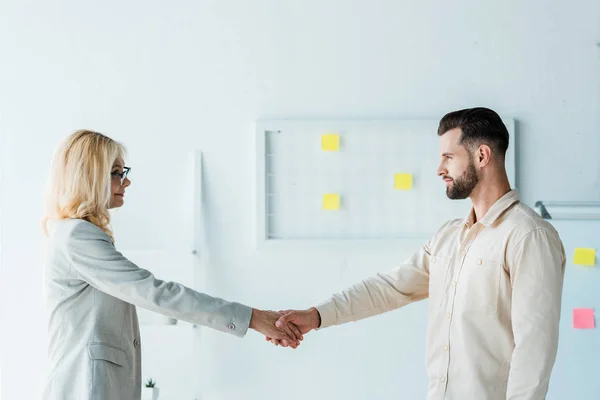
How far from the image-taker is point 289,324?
2.47 meters

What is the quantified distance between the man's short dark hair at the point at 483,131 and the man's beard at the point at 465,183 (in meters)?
0.07

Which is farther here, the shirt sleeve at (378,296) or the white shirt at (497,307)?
the shirt sleeve at (378,296)

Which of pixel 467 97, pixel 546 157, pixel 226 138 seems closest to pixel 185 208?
pixel 226 138

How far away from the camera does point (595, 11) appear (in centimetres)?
305

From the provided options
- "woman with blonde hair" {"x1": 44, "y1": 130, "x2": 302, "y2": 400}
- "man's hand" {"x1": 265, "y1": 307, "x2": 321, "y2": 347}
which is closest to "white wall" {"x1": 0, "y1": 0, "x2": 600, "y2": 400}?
"man's hand" {"x1": 265, "y1": 307, "x2": 321, "y2": 347}

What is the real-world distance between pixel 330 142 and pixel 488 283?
4.09ft

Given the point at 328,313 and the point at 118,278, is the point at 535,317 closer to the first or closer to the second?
the point at 328,313

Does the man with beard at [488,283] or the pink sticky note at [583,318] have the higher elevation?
the man with beard at [488,283]

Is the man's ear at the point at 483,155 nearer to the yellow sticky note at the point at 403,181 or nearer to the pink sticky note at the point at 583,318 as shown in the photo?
the yellow sticky note at the point at 403,181

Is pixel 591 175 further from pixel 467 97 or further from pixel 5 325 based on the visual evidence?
pixel 5 325

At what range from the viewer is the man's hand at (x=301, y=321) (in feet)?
8.04

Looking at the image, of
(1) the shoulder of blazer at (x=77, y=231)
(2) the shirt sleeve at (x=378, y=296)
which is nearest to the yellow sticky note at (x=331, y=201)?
(2) the shirt sleeve at (x=378, y=296)

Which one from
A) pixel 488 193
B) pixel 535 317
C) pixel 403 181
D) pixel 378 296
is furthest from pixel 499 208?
pixel 403 181

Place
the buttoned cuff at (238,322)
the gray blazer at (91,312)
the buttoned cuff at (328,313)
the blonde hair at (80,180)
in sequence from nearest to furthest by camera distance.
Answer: the gray blazer at (91,312) → the blonde hair at (80,180) → the buttoned cuff at (238,322) → the buttoned cuff at (328,313)
